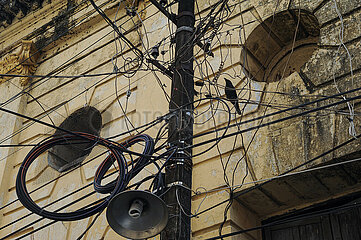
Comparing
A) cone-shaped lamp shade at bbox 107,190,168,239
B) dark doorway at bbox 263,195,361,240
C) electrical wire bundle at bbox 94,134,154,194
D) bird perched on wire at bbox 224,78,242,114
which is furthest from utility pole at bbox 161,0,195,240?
dark doorway at bbox 263,195,361,240

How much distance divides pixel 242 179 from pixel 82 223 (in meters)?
2.81

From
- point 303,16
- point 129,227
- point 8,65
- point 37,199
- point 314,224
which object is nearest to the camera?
point 129,227

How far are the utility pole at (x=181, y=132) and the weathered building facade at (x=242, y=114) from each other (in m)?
0.22

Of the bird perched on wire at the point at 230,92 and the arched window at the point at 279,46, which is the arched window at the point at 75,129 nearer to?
the arched window at the point at 279,46

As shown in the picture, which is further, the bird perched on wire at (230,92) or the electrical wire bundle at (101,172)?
the bird perched on wire at (230,92)

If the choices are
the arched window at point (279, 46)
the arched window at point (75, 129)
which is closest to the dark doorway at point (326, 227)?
the arched window at point (279, 46)

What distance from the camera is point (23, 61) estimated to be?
11.4 metres

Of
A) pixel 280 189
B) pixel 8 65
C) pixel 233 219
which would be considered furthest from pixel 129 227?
pixel 8 65

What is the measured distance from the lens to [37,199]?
29.4 feet

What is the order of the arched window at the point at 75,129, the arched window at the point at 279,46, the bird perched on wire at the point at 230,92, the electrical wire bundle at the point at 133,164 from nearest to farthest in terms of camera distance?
the electrical wire bundle at the point at 133,164 < the bird perched on wire at the point at 230,92 < the arched window at the point at 279,46 < the arched window at the point at 75,129

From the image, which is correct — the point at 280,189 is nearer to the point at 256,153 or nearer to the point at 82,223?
the point at 256,153

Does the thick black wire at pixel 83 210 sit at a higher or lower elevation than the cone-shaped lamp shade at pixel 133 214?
higher

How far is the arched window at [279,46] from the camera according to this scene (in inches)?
300

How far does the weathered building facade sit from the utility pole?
217 mm
